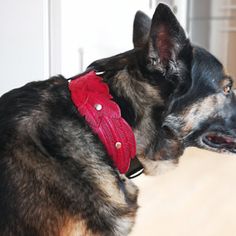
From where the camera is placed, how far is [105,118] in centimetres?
113

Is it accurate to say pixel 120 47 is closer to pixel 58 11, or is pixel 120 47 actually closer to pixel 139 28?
pixel 58 11

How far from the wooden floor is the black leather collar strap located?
41 centimetres

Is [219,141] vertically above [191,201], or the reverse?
[219,141]

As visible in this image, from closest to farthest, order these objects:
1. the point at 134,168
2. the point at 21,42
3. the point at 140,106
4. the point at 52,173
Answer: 1. the point at 52,173
2. the point at 140,106
3. the point at 134,168
4. the point at 21,42

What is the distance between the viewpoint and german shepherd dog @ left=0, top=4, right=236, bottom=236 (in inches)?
42.2

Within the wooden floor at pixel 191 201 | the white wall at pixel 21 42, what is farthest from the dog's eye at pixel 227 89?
the white wall at pixel 21 42

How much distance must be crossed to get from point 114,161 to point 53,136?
0.18m

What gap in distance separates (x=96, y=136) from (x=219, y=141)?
437 mm

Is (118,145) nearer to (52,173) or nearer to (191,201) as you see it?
(52,173)

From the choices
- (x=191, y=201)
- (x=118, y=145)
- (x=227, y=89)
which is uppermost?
(x=227, y=89)

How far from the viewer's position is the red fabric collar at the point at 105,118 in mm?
1130

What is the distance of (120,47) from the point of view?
9.30 feet

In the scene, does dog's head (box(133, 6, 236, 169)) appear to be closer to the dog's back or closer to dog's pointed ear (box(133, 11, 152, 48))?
dog's pointed ear (box(133, 11, 152, 48))

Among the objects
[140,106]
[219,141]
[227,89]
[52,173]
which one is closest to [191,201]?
[219,141]
